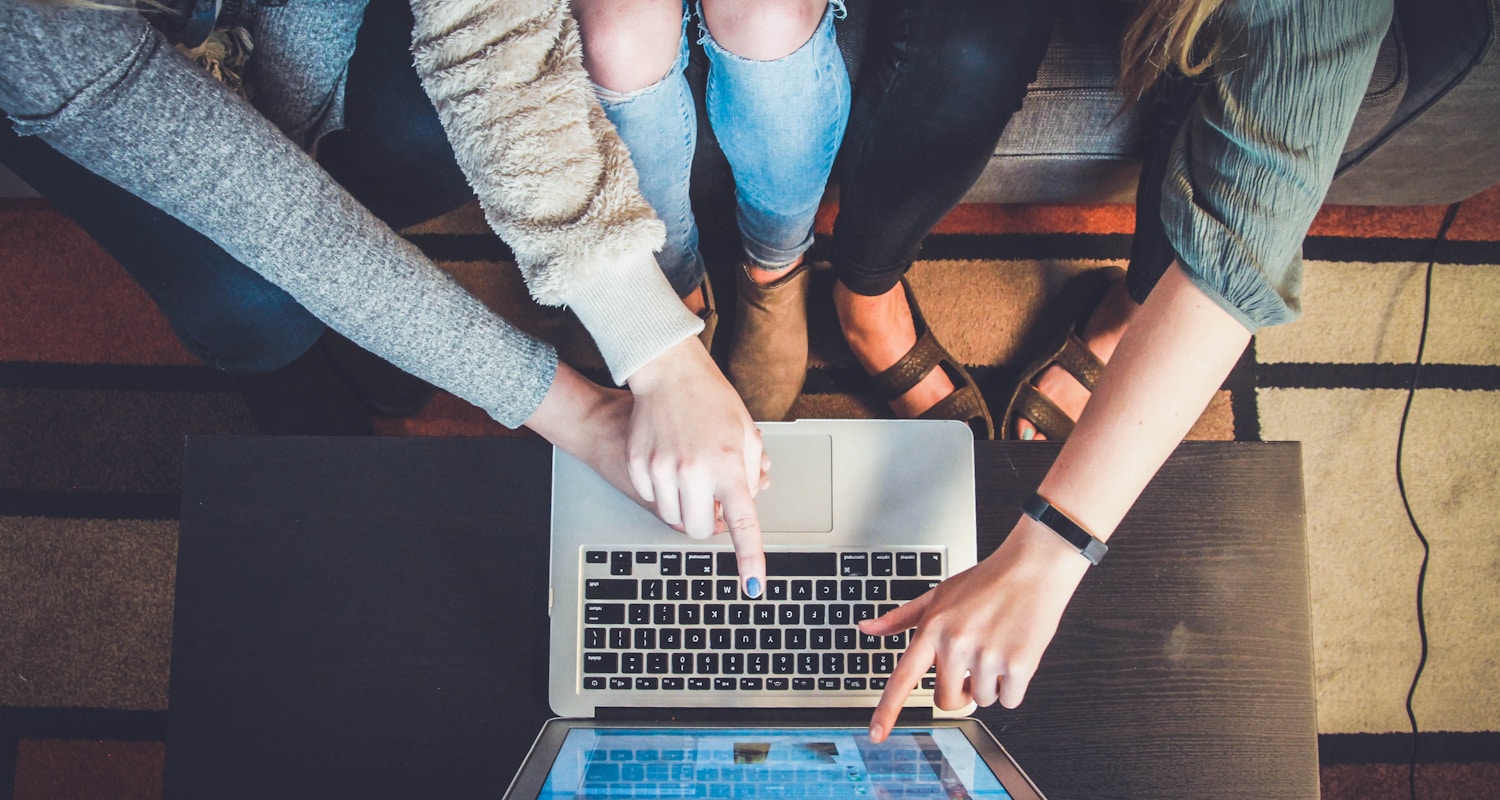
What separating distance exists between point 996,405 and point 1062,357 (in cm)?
12

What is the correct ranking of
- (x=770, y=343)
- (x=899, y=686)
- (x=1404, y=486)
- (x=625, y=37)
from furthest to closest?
(x=1404, y=486), (x=770, y=343), (x=625, y=37), (x=899, y=686)

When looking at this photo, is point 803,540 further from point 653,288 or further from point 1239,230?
point 1239,230

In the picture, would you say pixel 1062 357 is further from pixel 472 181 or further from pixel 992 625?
pixel 472 181

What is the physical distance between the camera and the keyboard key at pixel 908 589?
654 mm

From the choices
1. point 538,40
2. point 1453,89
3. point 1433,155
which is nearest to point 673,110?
point 538,40

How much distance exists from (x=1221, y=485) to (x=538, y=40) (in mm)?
680

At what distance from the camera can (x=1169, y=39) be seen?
2.20 ft

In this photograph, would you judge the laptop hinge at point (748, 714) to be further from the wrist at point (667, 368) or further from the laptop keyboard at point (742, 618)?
the wrist at point (667, 368)

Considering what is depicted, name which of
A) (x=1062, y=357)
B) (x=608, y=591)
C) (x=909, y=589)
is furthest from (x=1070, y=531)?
(x=1062, y=357)

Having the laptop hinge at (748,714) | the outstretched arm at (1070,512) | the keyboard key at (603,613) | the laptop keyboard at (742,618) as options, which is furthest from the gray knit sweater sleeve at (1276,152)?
the keyboard key at (603,613)

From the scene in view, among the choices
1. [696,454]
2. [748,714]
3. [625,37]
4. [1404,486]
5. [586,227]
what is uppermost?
[625,37]

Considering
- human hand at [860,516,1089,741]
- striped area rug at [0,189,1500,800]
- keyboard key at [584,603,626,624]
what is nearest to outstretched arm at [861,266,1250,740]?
human hand at [860,516,1089,741]

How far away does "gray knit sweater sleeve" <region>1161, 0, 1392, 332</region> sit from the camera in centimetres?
60

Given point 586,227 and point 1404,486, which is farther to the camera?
point 1404,486
